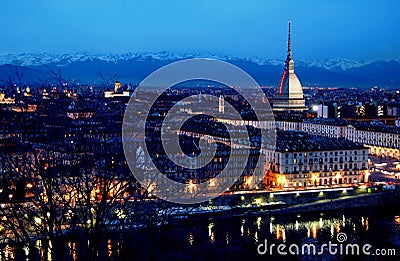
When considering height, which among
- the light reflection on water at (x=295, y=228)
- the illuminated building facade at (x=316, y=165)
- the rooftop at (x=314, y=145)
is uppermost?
the rooftop at (x=314, y=145)

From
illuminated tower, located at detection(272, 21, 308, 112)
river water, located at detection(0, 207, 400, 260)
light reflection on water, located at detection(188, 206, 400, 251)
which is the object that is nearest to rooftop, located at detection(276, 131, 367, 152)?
river water, located at detection(0, 207, 400, 260)

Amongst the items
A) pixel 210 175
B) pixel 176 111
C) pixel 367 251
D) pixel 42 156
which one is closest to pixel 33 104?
pixel 42 156

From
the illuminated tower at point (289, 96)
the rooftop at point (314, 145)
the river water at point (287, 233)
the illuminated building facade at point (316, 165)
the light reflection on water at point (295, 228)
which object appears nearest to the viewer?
the river water at point (287, 233)

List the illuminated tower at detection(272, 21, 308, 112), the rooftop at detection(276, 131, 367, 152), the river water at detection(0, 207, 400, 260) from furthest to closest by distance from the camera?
the illuminated tower at detection(272, 21, 308, 112) → the rooftop at detection(276, 131, 367, 152) → the river water at detection(0, 207, 400, 260)

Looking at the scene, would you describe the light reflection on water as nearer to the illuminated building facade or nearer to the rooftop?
the illuminated building facade

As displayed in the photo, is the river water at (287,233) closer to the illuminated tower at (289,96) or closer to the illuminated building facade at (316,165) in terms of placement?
the illuminated building facade at (316,165)

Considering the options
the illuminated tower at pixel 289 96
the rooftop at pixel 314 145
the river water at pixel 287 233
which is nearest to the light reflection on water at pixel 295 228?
the river water at pixel 287 233

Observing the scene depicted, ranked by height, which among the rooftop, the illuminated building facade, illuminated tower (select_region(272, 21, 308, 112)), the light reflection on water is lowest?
the light reflection on water

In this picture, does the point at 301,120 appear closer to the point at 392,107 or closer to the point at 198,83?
the point at 392,107

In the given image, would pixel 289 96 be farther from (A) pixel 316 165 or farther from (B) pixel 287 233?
(B) pixel 287 233

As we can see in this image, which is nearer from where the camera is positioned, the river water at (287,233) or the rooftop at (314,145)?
the river water at (287,233)

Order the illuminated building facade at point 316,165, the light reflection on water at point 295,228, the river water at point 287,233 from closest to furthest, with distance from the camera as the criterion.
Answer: the river water at point 287,233
the light reflection on water at point 295,228
the illuminated building facade at point 316,165

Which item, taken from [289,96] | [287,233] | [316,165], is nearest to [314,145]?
[316,165]

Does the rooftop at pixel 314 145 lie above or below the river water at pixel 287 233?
above
